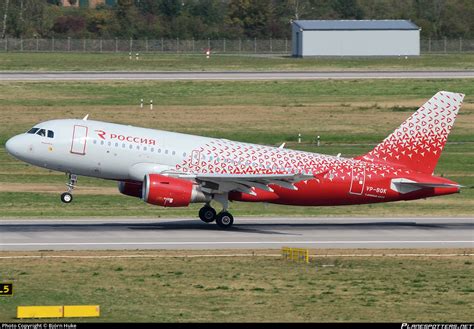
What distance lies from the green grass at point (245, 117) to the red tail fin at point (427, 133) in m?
6.00

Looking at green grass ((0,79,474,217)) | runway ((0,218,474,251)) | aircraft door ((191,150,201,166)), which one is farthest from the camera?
green grass ((0,79,474,217))

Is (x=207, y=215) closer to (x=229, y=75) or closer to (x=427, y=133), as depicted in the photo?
(x=427, y=133)

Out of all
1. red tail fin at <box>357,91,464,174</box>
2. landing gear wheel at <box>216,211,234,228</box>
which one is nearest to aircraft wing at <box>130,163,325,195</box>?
landing gear wheel at <box>216,211,234,228</box>

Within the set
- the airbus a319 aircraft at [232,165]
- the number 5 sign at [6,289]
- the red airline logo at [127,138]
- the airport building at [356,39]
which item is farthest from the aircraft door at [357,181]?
the airport building at [356,39]

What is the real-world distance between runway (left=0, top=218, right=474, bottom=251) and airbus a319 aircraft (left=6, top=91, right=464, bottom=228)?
4.68ft

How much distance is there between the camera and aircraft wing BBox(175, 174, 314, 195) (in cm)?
Answer: 5050

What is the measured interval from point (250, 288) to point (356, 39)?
121m

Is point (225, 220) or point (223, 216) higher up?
point (223, 216)

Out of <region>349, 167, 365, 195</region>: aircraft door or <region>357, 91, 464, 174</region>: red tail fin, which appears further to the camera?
<region>357, 91, 464, 174</region>: red tail fin

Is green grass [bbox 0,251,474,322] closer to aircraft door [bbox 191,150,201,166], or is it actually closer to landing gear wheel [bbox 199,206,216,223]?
aircraft door [bbox 191,150,201,166]

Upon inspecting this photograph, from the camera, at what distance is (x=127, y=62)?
142 meters

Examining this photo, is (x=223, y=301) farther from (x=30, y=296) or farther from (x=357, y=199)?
(x=357, y=199)

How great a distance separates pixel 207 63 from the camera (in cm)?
14162

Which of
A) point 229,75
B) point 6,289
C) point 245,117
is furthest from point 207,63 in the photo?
point 6,289
